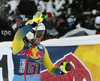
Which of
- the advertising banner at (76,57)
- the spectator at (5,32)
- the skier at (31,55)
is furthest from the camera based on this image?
the spectator at (5,32)

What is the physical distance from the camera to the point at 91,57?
3.79m

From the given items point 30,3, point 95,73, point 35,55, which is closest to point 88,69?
point 95,73

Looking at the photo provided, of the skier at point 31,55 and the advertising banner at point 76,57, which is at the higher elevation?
the skier at point 31,55

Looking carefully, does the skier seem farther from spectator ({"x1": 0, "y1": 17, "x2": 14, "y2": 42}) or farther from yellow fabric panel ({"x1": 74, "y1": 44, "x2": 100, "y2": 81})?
spectator ({"x1": 0, "y1": 17, "x2": 14, "y2": 42})

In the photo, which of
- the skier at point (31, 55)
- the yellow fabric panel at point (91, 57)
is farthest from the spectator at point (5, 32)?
the skier at point (31, 55)

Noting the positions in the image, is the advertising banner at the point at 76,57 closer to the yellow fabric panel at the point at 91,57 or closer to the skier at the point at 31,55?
the yellow fabric panel at the point at 91,57

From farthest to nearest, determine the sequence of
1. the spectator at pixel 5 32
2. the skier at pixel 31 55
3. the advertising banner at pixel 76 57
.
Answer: the spectator at pixel 5 32, the advertising banner at pixel 76 57, the skier at pixel 31 55

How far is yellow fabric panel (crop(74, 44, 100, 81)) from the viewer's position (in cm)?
375

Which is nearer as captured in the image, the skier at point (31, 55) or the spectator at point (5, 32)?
the skier at point (31, 55)

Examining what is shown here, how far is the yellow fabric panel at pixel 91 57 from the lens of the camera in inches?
148

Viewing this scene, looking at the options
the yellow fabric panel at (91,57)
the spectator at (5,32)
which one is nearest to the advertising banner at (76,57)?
the yellow fabric panel at (91,57)

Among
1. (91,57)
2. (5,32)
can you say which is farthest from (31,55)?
(5,32)

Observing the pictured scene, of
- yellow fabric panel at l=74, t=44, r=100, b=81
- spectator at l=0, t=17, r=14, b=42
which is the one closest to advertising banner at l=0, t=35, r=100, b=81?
yellow fabric panel at l=74, t=44, r=100, b=81

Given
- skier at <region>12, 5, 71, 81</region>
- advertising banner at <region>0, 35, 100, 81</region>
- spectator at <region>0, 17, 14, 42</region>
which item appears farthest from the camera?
spectator at <region>0, 17, 14, 42</region>
